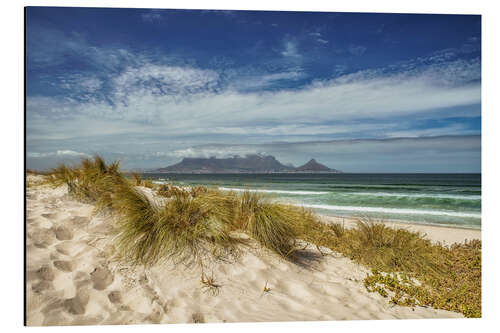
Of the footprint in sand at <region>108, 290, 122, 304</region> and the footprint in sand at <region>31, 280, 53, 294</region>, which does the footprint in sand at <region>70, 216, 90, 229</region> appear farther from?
the footprint in sand at <region>108, 290, 122, 304</region>

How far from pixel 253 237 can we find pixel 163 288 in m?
1.08

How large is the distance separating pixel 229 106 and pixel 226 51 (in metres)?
0.91

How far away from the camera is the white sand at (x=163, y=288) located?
2.30m

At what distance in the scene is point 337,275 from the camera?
3164 mm

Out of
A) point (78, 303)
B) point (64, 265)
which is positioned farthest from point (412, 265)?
point (64, 265)

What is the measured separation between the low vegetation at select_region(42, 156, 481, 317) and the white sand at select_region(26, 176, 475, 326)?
13 cm

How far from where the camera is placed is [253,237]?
10.5ft

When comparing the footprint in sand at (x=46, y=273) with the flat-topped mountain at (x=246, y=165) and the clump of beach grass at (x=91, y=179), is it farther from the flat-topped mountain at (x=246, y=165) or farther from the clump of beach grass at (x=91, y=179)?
the flat-topped mountain at (x=246, y=165)

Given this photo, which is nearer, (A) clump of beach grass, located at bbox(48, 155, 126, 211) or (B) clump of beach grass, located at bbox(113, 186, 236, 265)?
(B) clump of beach grass, located at bbox(113, 186, 236, 265)

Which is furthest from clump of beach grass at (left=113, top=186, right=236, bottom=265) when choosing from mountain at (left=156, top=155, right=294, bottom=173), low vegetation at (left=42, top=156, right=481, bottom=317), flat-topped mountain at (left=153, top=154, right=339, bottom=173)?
mountain at (left=156, top=155, right=294, bottom=173)

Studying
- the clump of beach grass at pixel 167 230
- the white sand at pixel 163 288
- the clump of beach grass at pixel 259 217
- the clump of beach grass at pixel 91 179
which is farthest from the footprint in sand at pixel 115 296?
the clump of beach grass at pixel 91 179

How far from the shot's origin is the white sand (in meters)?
2.30
